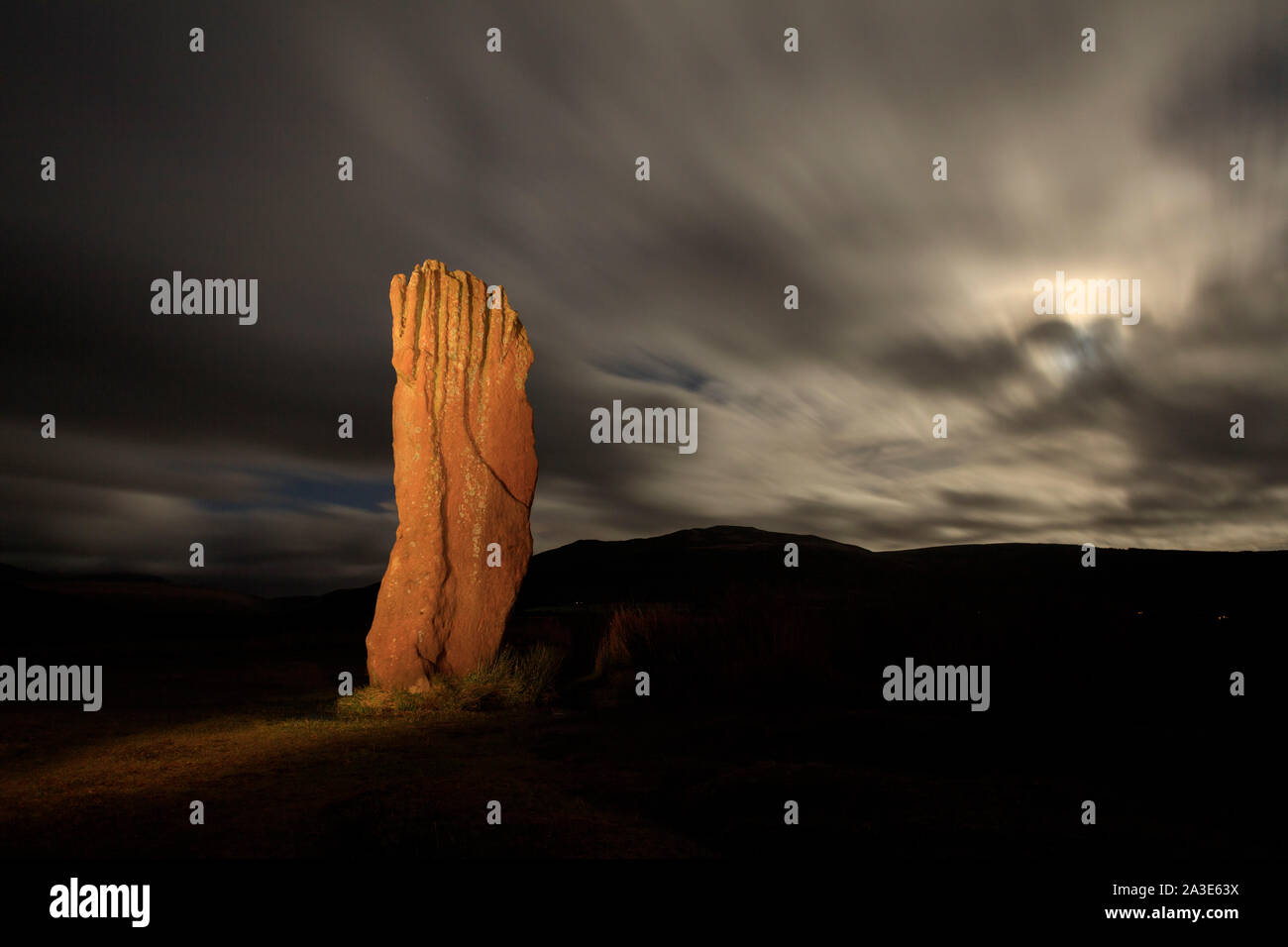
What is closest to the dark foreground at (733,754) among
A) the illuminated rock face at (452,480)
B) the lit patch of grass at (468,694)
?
the lit patch of grass at (468,694)

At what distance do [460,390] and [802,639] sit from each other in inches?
238

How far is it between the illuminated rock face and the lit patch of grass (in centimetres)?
17

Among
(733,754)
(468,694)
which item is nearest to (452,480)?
(468,694)

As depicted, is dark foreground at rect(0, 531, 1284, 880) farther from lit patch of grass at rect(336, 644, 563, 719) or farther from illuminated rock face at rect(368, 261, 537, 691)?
illuminated rock face at rect(368, 261, 537, 691)

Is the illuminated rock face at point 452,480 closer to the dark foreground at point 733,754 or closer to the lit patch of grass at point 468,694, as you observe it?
the lit patch of grass at point 468,694

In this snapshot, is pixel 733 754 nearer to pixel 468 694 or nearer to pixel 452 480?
pixel 468 694

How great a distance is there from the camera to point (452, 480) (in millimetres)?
9828

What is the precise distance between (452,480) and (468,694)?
2658 millimetres

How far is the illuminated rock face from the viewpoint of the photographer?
9.47 metres

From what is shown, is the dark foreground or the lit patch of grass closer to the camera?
the dark foreground

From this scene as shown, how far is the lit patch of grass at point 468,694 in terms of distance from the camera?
8906mm

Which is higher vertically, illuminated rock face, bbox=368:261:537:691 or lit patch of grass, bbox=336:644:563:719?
illuminated rock face, bbox=368:261:537:691

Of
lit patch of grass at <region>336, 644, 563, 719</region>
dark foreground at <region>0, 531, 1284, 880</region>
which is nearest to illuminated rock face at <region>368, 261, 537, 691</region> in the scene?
lit patch of grass at <region>336, 644, 563, 719</region>
